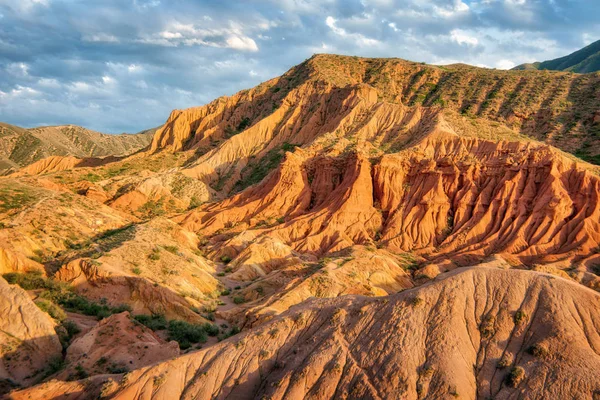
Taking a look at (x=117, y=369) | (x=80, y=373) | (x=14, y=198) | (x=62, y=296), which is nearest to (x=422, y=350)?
(x=117, y=369)

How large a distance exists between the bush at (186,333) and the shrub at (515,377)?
14.6 metres

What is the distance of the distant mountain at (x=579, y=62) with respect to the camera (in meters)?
141

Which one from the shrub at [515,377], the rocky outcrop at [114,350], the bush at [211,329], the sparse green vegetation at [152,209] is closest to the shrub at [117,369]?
the rocky outcrop at [114,350]

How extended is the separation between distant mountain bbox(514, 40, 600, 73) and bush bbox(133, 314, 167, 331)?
495 feet

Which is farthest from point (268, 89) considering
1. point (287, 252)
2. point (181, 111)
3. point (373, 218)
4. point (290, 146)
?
point (287, 252)

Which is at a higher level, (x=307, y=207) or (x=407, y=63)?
(x=407, y=63)

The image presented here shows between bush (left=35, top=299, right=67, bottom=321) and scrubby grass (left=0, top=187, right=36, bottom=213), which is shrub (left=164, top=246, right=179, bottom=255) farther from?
bush (left=35, top=299, right=67, bottom=321)

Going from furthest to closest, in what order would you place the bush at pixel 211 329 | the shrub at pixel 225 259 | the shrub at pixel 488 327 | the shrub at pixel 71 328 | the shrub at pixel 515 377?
the shrub at pixel 225 259 → the bush at pixel 211 329 → the shrub at pixel 71 328 → the shrub at pixel 488 327 → the shrub at pixel 515 377

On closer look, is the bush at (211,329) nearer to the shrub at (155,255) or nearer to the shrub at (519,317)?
the shrub at (155,255)

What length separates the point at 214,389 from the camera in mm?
13500

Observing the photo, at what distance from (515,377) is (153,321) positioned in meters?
18.0

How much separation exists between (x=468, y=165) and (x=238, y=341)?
3674 cm

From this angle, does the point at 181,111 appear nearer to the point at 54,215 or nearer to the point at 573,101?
the point at 54,215

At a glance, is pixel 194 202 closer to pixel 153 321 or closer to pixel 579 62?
pixel 153 321
